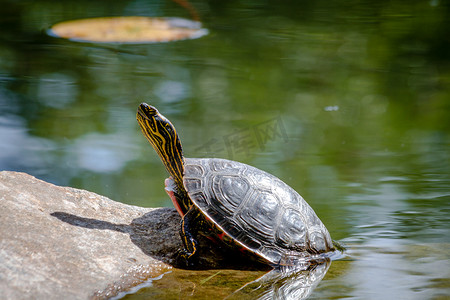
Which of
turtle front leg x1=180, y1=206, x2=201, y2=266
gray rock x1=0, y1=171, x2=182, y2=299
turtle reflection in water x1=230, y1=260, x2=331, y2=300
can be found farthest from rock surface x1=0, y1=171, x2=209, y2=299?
turtle reflection in water x1=230, y1=260, x2=331, y2=300

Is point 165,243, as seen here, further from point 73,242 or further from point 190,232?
point 73,242

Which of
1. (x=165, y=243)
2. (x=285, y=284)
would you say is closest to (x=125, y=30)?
(x=165, y=243)

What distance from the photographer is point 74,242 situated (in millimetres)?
2457

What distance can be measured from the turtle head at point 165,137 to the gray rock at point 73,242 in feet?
1.00

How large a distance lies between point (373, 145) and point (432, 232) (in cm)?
201

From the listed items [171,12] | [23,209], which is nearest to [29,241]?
[23,209]

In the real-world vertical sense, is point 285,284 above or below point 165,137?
below

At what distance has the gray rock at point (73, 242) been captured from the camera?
2141 millimetres

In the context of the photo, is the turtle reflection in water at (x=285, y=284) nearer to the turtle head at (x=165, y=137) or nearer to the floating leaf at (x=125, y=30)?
the turtle head at (x=165, y=137)

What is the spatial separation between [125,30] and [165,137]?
228 inches

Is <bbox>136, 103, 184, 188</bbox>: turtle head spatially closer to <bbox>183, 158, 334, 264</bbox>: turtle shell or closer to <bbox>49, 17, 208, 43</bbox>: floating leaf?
<bbox>183, 158, 334, 264</bbox>: turtle shell

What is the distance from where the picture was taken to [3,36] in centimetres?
834

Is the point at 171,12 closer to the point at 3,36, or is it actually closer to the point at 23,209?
the point at 3,36

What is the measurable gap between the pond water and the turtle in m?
0.15
